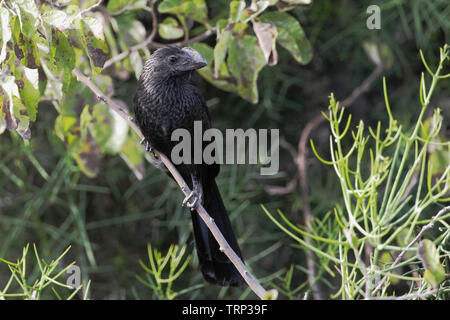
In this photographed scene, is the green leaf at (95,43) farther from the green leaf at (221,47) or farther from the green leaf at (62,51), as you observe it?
the green leaf at (221,47)

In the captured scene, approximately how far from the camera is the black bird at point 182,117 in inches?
87.1

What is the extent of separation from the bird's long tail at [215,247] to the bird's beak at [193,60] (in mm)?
486

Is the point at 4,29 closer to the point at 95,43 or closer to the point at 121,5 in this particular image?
the point at 95,43

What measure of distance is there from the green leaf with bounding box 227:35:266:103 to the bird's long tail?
508 millimetres

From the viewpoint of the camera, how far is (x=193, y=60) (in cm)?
217

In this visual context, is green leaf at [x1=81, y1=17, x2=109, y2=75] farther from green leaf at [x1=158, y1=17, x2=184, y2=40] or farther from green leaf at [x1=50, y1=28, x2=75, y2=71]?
green leaf at [x1=158, y1=17, x2=184, y2=40]

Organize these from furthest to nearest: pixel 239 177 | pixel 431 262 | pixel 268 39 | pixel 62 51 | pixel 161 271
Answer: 1. pixel 239 177
2. pixel 161 271
3. pixel 268 39
4. pixel 62 51
5. pixel 431 262

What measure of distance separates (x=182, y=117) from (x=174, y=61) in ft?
0.70

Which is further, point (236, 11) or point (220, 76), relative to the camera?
point (220, 76)

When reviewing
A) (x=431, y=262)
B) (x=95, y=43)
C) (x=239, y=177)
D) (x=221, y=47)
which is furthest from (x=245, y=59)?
(x=239, y=177)

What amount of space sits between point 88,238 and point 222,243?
2.11 m

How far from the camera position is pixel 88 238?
11.5 ft
